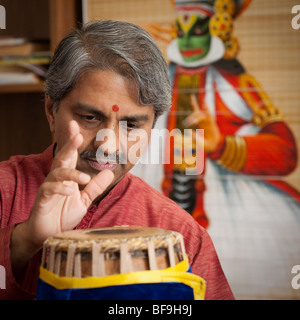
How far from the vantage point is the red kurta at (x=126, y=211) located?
1150 millimetres

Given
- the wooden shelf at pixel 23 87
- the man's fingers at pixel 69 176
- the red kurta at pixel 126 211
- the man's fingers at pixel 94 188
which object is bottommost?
the red kurta at pixel 126 211

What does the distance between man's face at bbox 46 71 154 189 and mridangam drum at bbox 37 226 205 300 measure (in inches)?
10.6

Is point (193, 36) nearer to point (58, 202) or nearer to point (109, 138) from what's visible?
point (109, 138)

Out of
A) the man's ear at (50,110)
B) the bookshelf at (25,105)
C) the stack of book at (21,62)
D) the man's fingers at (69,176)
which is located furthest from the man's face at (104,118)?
the bookshelf at (25,105)

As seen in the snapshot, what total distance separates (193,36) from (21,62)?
30.7 inches

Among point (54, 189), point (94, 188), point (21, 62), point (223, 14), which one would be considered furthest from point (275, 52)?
point (54, 189)

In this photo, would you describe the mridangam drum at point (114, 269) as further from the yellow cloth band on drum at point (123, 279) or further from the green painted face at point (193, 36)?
the green painted face at point (193, 36)

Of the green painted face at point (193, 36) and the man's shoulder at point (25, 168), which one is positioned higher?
the green painted face at point (193, 36)

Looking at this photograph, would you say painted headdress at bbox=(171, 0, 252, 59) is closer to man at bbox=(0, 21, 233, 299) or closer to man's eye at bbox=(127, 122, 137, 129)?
man at bbox=(0, 21, 233, 299)

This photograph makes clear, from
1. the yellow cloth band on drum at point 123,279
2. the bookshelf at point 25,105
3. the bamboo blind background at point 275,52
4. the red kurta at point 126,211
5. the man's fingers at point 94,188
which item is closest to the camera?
the yellow cloth band on drum at point 123,279

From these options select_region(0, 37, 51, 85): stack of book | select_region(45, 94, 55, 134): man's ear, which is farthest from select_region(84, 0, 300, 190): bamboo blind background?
select_region(45, 94, 55, 134): man's ear

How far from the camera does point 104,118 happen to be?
1062 millimetres
